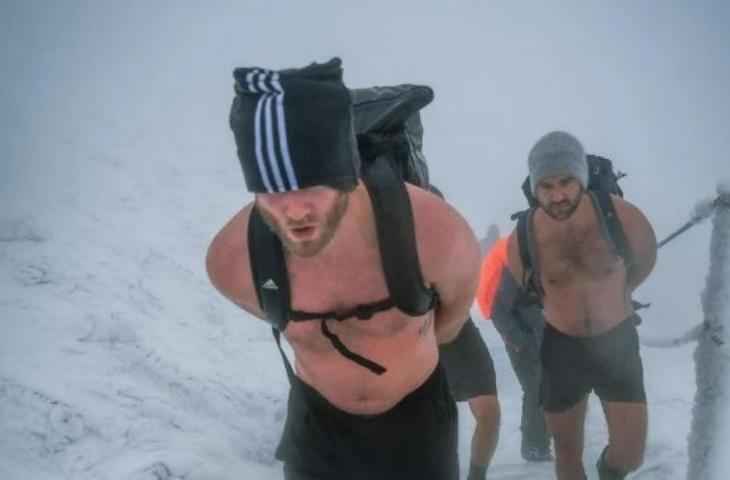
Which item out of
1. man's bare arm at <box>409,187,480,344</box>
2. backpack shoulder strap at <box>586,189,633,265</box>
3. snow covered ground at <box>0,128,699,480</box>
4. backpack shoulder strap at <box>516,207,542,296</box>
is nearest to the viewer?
man's bare arm at <box>409,187,480,344</box>

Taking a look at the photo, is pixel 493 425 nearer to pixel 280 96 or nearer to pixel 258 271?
pixel 258 271

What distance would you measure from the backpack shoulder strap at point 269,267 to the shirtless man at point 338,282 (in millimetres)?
88

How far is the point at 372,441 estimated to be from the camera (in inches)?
112

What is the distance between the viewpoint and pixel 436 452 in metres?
2.94

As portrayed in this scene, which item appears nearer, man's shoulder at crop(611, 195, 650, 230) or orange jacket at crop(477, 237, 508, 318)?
man's shoulder at crop(611, 195, 650, 230)

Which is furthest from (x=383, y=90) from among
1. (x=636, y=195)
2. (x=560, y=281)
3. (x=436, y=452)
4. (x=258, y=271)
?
(x=636, y=195)

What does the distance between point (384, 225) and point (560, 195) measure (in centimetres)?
253

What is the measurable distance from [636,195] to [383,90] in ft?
249

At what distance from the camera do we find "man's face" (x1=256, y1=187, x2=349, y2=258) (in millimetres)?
2105

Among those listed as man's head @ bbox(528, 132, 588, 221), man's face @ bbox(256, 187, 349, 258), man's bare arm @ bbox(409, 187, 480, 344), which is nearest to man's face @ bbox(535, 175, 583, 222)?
man's head @ bbox(528, 132, 588, 221)

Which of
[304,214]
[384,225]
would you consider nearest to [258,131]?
[304,214]

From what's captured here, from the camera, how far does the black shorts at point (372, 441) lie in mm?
2846

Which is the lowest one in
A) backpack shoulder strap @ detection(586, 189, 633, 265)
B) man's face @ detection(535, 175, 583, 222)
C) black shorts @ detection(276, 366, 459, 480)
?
black shorts @ detection(276, 366, 459, 480)

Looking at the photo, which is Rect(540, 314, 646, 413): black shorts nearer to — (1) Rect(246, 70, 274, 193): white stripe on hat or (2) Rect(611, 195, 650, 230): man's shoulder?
(2) Rect(611, 195, 650, 230): man's shoulder
